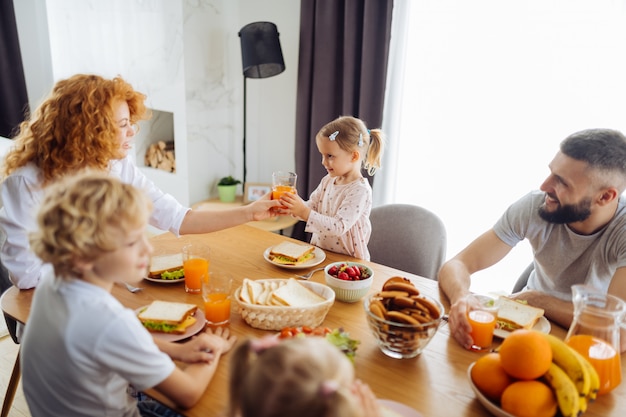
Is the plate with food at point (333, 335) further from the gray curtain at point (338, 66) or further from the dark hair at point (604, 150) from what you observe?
the gray curtain at point (338, 66)

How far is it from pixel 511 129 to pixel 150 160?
259cm

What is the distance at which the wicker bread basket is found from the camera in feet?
4.57

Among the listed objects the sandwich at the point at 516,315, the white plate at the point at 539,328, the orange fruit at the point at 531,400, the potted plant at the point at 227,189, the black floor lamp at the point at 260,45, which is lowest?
the potted plant at the point at 227,189

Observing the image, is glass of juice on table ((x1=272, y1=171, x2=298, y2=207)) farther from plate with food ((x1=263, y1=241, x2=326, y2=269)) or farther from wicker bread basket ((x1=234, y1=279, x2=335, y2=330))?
wicker bread basket ((x1=234, y1=279, x2=335, y2=330))

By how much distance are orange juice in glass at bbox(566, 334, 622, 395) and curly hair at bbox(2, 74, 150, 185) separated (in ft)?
5.19

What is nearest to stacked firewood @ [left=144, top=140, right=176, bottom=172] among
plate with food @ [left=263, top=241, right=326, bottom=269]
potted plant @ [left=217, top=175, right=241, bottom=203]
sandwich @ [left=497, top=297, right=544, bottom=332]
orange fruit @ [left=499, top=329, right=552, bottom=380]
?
potted plant @ [left=217, top=175, right=241, bottom=203]

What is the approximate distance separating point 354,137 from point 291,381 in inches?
59.8

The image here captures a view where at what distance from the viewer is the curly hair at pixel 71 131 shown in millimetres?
1690

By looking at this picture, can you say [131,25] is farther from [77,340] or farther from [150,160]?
[77,340]

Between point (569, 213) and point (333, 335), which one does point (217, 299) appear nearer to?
point (333, 335)

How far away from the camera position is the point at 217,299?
1454mm

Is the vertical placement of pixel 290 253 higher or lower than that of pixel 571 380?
lower

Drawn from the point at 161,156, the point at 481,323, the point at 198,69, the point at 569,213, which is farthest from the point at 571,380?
the point at 161,156

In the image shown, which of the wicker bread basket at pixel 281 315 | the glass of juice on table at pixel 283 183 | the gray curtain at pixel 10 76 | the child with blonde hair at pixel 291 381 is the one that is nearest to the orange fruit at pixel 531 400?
the child with blonde hair at pixel 291 381
